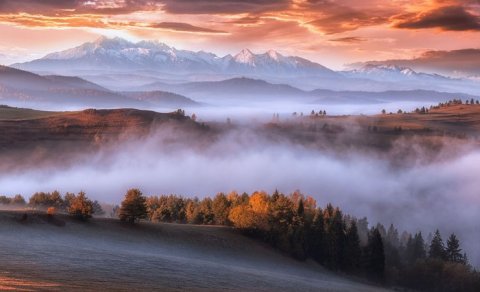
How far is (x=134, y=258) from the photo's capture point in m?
70.0

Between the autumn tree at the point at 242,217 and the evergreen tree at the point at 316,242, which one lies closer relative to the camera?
the autumn tree at the point at 242,217

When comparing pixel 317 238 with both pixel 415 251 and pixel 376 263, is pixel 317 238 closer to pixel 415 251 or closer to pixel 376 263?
pixel 376 263

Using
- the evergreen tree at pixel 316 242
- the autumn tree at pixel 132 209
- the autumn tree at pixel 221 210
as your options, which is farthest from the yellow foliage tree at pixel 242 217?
the autumn tree at pixel 132 209

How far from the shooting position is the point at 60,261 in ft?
197

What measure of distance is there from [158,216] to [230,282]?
78.2 meters

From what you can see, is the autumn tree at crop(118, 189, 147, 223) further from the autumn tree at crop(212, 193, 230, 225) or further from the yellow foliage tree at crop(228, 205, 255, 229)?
the autumn tree at crop(212, 193, 230, 225)

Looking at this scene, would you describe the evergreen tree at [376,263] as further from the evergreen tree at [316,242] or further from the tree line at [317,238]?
the evergreen tree at [316,242]

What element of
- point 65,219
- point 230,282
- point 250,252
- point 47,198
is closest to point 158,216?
point 47,198

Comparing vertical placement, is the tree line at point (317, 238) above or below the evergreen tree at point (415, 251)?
above

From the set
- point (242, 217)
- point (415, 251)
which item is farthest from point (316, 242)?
point (415, 251)

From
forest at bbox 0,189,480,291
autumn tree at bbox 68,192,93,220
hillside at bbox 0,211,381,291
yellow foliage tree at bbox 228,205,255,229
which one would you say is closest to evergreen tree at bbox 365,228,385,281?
forest at bbox 0,189,480,291

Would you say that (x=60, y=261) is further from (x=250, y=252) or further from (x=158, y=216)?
(x=158, y=216)

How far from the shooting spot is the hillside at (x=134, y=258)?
176 ft

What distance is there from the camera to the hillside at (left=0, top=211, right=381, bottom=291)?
176 ft
